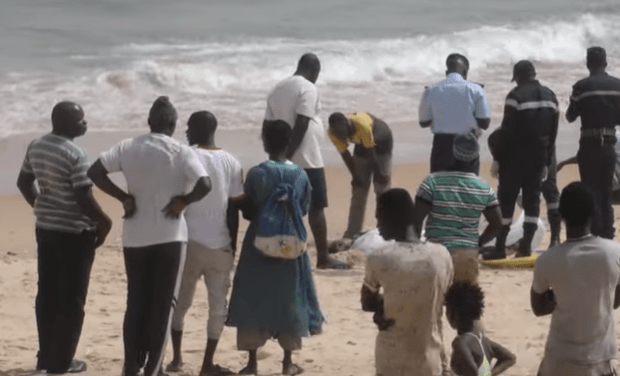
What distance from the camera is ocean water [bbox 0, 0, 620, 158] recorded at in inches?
831

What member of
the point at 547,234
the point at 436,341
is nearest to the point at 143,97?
the point at 547,234

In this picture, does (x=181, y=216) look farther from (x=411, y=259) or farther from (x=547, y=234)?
(x=547, y=234)

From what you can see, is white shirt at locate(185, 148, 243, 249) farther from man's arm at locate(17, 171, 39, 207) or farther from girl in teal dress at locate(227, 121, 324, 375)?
man's arm at locate(17, 171, 39, 207)

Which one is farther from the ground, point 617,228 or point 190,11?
point 190,11

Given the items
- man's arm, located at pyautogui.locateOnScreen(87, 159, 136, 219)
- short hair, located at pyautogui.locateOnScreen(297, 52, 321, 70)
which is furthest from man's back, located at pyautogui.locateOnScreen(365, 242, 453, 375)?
short hair, located at pyautogui.locateOnScreen(297, 52, 321, 70)

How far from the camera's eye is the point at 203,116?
8836 millimetres

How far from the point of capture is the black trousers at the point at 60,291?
8.79 m

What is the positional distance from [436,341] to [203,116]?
7.08 feet

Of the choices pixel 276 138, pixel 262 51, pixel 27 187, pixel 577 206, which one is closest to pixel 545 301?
pixel 577 206

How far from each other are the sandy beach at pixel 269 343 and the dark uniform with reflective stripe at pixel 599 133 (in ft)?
2.54

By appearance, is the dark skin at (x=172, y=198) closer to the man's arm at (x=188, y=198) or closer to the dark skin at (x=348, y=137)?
the man's arm at (x=188, y=198)

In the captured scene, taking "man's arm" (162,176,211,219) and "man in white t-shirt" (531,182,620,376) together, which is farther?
"man's arm" (162,176,211,219)

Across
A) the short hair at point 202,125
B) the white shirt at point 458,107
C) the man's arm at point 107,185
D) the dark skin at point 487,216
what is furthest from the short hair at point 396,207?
the white shirt at point 458,107

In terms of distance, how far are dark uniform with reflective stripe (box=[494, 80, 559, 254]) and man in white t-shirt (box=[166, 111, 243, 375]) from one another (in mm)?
3429
